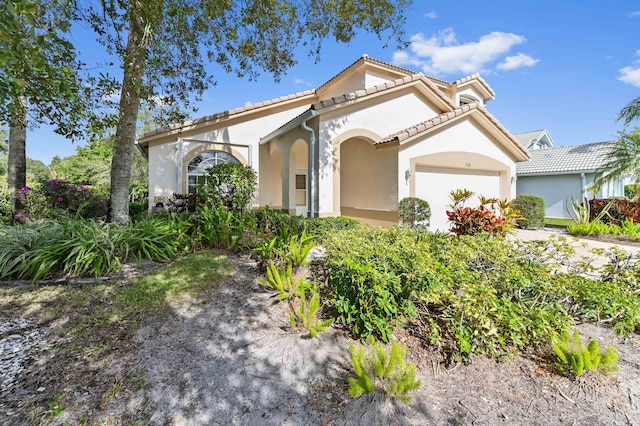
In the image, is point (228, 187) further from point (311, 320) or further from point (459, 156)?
point (459, 156)

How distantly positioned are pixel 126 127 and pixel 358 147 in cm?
868

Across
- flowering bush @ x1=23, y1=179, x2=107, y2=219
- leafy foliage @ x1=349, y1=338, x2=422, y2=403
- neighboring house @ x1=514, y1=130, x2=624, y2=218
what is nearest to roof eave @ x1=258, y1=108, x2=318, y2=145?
flowering bush @ x1=23, y1=179, x2=107, y2=219

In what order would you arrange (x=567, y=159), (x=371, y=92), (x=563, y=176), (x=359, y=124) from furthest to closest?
(x=567, y=159) < (x=563, y=176) < (x=359, y=124) < (x=371, y=92)

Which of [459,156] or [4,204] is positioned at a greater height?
[459,156]

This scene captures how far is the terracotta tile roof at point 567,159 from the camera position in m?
19.5

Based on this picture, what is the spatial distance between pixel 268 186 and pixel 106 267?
31.4 ft

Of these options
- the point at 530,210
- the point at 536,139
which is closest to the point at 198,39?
the point at 530,210

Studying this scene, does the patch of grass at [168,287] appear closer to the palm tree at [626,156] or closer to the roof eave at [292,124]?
the roof eave at [292,124]

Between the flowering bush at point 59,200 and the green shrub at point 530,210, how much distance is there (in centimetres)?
1808

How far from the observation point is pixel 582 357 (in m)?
3.03

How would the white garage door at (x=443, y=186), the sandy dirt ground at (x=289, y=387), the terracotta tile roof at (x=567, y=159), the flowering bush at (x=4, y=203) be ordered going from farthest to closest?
the terracotta tile roof at (x=567, y=159), the flowering bush at (x=4, y=203), the white garage door at (x=443, y=186), the sandy dirt ground at (x=289, y=387)

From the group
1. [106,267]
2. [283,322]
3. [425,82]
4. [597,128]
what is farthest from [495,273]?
[597,128]

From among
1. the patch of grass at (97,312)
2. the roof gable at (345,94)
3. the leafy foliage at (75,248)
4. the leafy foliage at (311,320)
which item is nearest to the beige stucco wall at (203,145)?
the roof gable at (345,94)

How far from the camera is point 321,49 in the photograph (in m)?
9.88
